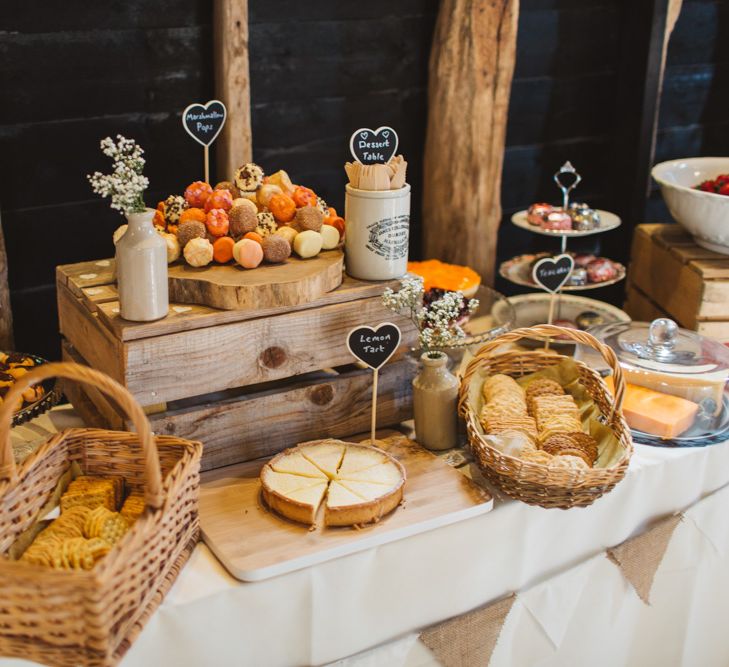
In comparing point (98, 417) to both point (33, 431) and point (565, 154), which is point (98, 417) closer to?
point (33, 431)

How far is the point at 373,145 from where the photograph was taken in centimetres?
193

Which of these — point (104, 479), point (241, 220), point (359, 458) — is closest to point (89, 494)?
point (104, 479)

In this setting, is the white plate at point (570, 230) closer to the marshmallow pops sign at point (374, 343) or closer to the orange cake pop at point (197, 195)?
the marshmallow pops sign at point (374, 343)

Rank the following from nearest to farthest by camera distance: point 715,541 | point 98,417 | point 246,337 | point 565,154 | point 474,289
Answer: point 246,337
point 98,417
point 715,541
point 474,289
point 565,154

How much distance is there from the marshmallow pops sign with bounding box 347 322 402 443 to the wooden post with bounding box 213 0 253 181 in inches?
33.3

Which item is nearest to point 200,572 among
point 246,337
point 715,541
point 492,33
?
point 246,337

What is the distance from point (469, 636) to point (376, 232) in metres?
0.86

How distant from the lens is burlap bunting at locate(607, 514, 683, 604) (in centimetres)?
201

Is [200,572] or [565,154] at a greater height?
[565,154]

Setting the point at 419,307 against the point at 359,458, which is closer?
the point at 359,458

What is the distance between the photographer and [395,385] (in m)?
2.08

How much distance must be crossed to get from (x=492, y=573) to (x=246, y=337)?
2.31 ft

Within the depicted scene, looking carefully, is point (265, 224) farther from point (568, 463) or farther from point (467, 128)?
point (467, 128)

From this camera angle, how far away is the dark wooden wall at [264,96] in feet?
7.54
